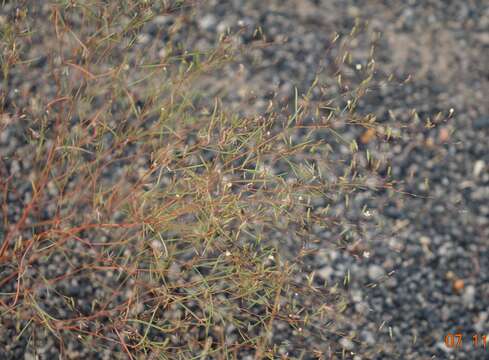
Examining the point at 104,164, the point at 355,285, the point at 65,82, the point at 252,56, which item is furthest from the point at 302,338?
the point at 65,82

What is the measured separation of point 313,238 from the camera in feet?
6.92

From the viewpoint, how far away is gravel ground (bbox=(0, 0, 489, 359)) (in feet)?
6.76

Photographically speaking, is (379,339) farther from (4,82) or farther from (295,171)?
(4,82)

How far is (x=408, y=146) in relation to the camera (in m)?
2.22

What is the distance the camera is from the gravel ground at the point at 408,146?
2.06 meters
